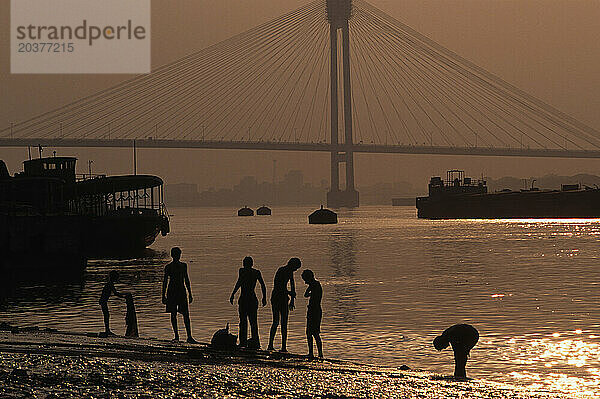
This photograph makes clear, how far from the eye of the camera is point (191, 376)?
41.3 ft

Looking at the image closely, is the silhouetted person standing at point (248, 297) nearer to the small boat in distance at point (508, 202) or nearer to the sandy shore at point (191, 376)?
the sandy shore at point (191, 376)

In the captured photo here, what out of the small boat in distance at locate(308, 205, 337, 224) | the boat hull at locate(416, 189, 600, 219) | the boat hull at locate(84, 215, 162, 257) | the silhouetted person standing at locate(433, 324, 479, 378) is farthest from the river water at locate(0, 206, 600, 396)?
the small boat in distance at locate(308, 205, 337, 224)

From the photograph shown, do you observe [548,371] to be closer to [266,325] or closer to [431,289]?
[266,325]

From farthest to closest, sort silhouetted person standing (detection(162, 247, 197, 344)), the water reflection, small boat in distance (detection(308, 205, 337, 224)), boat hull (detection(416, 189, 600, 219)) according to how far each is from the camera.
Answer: small boat in distance (detection(308, 205, 337, 224)), boat hull (detection(416, 189, 600, 219)), the water reflection, silhouetted person standing (detection(162, 247, 197, 344))

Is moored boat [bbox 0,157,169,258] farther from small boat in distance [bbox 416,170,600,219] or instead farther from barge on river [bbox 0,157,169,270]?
small boat in distance [bbox 416,170,600,219]

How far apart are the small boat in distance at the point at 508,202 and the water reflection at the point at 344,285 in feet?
295

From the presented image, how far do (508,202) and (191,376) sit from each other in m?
160

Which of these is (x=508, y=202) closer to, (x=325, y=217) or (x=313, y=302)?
(x=325, y=217)

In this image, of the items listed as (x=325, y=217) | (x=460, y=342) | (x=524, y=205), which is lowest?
(x=460, y=342)

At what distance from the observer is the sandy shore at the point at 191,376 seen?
1136cm

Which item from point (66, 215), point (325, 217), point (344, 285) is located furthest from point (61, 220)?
Result: point (325, 217)

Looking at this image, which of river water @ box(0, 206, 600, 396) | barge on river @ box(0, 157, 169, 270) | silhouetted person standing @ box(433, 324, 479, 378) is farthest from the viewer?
barge on river @ box(0, 157, 169, 270)

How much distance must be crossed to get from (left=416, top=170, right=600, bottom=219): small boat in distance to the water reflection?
8977cm

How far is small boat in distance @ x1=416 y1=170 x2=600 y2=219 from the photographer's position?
160 metres
